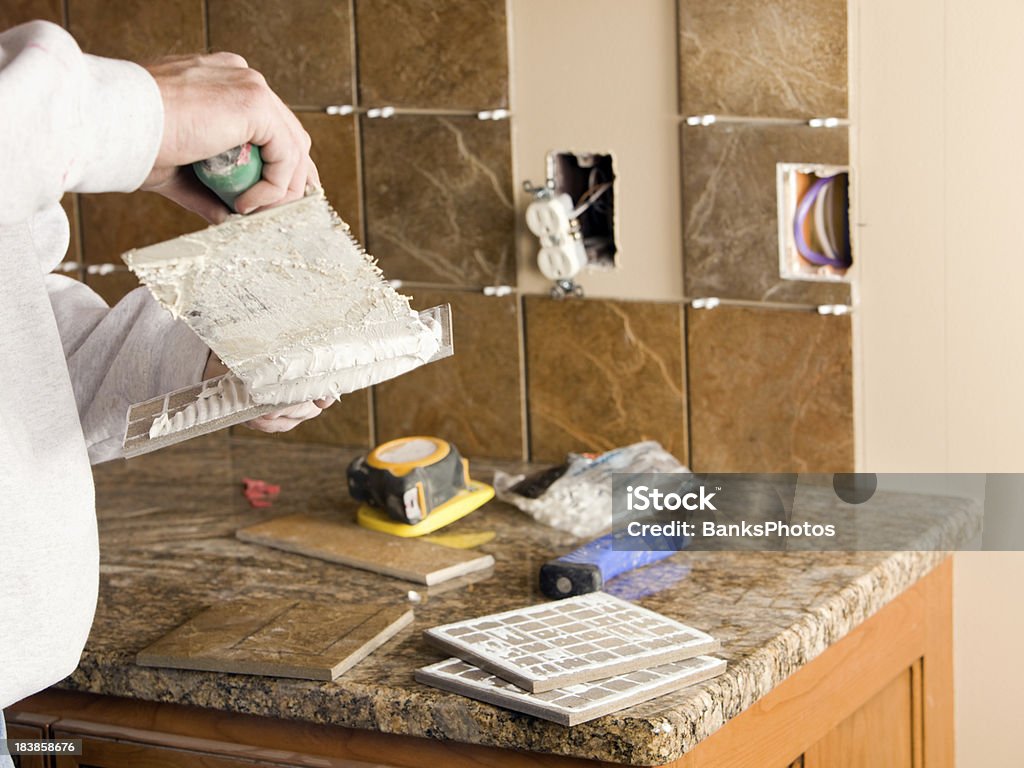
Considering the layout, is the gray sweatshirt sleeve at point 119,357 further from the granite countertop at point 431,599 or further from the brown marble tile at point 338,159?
the brown marble tile at point 338,159

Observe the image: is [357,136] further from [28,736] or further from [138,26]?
[28,736]

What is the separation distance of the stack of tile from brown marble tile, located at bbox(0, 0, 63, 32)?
3.99 ft

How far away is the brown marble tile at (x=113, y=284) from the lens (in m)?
1.92

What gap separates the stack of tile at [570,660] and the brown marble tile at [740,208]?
481 mm

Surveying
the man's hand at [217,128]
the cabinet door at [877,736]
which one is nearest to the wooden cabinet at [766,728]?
the cabinet door at [877,736]

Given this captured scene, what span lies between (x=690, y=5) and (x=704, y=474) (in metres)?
0.53

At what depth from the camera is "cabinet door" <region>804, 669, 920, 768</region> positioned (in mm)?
1264

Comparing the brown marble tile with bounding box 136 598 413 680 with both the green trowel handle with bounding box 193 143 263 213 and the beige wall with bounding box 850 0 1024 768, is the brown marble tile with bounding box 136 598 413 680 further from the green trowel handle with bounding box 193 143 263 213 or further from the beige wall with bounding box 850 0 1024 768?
the beige wall with bounding box 850 0 1024 768

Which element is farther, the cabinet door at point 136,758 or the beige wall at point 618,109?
the beige wall at point 618,109

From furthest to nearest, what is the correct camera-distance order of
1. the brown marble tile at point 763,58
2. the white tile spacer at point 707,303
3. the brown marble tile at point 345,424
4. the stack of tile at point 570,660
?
the brown marble tile at point 345,424 < the white tile spacer at point 707,303 < the brown marble tile at point 763,58 < the stack of tile at point 570,660

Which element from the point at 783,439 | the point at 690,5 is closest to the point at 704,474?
the point at 783,439

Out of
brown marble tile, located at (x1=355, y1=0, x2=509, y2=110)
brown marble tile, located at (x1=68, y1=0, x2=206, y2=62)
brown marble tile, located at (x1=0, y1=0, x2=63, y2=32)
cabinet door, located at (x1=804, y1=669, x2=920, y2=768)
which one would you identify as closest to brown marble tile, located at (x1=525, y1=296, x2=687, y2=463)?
brown marble tile, located at (x1=355, y1=0, x2=509, y2=110)

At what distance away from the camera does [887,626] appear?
Answer: 52.5 inches

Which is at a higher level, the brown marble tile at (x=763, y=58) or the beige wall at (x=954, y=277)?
the brown marble tile at (x=763, y=58)
